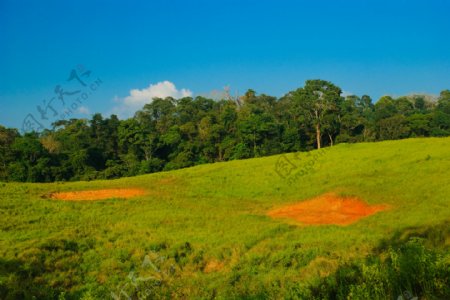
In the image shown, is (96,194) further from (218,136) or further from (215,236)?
(218,136)

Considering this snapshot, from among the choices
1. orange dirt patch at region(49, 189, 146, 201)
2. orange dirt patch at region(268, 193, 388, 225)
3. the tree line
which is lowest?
orange dirt patch at region(268, 193, 388, 225)

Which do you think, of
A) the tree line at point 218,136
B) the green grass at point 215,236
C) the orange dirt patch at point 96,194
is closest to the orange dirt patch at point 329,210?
the green grass at point 215,236

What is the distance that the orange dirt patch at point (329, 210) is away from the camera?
17.9 meters

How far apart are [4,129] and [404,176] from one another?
53650 mm

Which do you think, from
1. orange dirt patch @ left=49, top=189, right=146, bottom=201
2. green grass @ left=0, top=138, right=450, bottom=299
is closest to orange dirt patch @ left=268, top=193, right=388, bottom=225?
green grass @ left=0, top=138, right=450, bottom=299

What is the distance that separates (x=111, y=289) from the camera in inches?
409

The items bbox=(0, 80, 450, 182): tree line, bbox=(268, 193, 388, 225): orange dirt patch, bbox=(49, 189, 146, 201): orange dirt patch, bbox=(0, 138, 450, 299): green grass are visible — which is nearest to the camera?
bbox=(0, 138, 450, 299): green grass

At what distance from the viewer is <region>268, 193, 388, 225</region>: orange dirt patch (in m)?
17.9

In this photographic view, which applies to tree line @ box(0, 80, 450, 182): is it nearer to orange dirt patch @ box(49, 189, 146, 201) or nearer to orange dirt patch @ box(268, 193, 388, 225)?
orange dirt patch @ box(49, 189, 146, 201)

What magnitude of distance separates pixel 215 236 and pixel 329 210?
7.00 meters

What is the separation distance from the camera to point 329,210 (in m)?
19.6

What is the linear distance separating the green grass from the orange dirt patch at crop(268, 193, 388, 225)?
654 mm

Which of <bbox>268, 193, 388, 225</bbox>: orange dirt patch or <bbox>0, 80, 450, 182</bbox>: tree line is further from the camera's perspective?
<bbox>0, 80, 450, 182</bbox>: tree line

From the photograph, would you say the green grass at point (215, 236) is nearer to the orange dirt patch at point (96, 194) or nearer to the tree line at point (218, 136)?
the orange dirt patch at point (96, 194)
